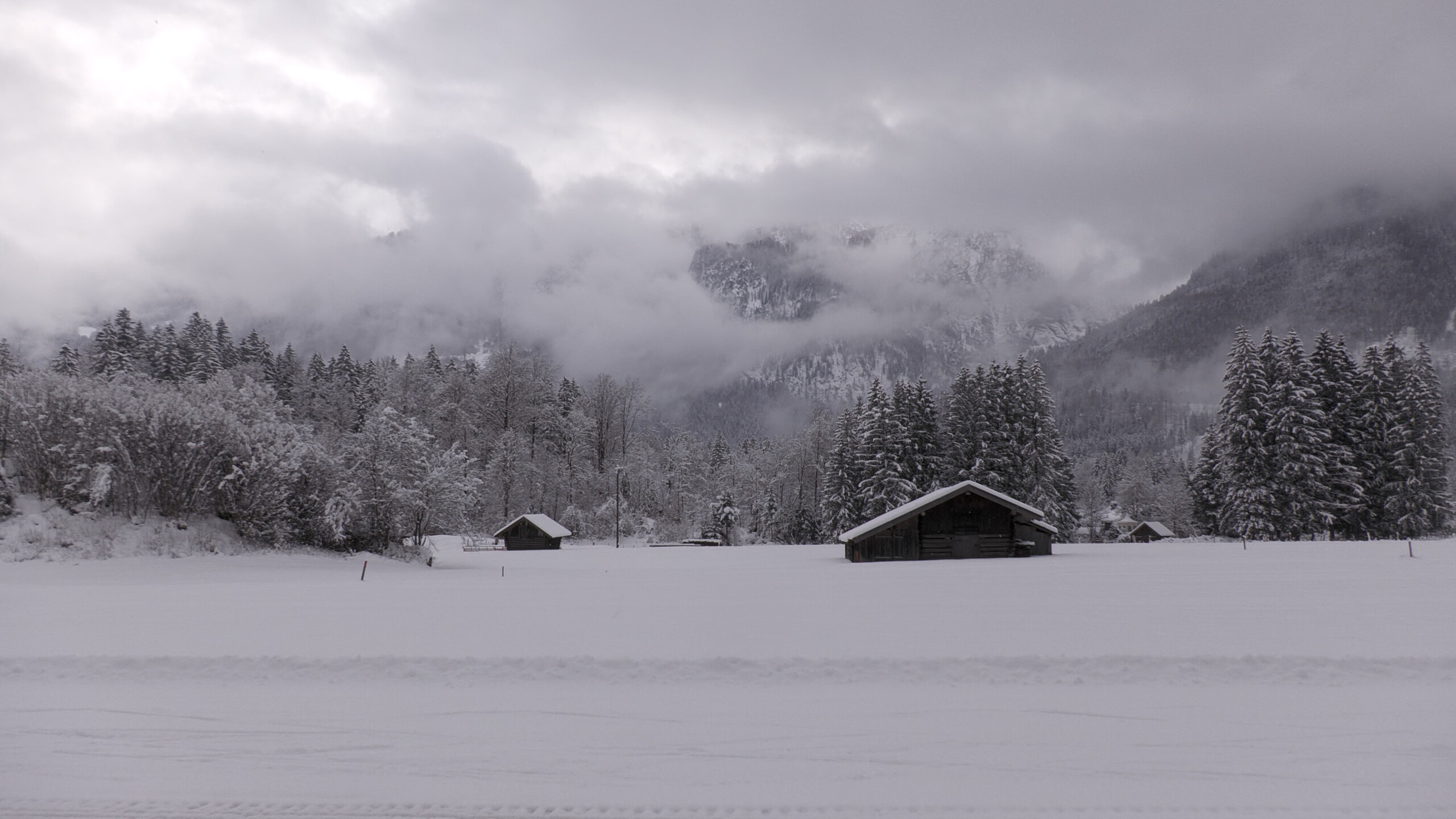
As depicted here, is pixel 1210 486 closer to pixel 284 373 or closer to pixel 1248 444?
pixel 1248 444

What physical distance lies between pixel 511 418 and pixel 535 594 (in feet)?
146

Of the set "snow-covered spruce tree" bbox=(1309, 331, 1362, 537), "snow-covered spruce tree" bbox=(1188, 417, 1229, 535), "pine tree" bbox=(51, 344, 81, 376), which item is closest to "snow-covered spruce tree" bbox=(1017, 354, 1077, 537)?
"snow-covered spruce tree" bbox=(1188, 417, 1229, 535)

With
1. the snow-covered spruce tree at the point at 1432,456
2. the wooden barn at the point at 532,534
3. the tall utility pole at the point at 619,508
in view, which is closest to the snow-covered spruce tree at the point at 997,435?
the snow-covered spruce tree at the point at 1432,456

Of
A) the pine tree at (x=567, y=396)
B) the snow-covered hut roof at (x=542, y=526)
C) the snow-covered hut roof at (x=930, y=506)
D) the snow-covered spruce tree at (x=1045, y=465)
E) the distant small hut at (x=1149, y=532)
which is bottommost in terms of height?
the distant small hut at (x=1149, y=532)

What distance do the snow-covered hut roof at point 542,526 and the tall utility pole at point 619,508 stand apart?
27.1ft

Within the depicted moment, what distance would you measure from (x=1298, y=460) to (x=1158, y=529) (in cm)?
4639

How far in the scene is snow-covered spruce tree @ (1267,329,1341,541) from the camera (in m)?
44.3

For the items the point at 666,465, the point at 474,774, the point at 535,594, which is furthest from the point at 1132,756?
the point at 666,465

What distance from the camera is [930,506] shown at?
3975 centimetres

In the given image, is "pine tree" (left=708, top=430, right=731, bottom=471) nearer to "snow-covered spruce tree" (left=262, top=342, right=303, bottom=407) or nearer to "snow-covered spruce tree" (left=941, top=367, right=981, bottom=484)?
"snow-covered spruce tree" (left=941, top=367, right=981, bottom=484)

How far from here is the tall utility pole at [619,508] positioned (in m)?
62.6

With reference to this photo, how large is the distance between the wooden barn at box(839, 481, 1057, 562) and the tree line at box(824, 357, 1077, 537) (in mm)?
12063

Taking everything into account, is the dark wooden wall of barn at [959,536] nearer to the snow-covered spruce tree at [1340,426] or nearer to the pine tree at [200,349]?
the snow-covered spruce tree at [1340,426]

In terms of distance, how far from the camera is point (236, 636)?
13023mm
